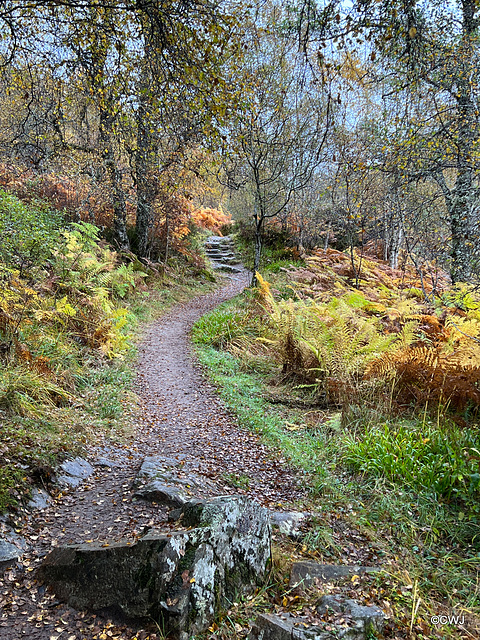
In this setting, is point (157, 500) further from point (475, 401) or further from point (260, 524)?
point (475, 401)

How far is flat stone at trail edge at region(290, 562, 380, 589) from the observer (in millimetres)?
2416

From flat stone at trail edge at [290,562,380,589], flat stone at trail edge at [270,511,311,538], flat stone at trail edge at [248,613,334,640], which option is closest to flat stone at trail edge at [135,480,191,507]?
flat stone at trail edge at [270,511,311,538]

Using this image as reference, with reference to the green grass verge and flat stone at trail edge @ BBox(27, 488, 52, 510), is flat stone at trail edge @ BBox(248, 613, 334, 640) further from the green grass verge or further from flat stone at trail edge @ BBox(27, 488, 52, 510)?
flat stone at trail edge @ BBox(27, 488, 52, 510)

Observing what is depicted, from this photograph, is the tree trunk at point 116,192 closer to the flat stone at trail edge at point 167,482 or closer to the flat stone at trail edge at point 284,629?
the flat stone at trail edge at point 167,482

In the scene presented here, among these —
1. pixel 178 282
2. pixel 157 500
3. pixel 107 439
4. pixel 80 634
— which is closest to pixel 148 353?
pixel 107 439

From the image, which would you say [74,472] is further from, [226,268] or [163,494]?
[226,268]

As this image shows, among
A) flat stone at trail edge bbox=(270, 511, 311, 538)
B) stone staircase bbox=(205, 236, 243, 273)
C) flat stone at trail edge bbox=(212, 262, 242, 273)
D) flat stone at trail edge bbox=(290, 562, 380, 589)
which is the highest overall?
stone staircase bbox=(205, 236, 243, 273)

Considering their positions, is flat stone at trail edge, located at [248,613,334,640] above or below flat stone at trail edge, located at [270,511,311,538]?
above

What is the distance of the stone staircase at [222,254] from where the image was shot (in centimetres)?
1853

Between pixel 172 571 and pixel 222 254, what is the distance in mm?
18524

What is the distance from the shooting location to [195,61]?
3.13 m

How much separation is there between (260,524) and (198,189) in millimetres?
12990

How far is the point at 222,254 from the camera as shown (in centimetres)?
1995

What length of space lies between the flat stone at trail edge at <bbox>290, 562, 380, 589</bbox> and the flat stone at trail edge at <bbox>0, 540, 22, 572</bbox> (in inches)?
69.9
